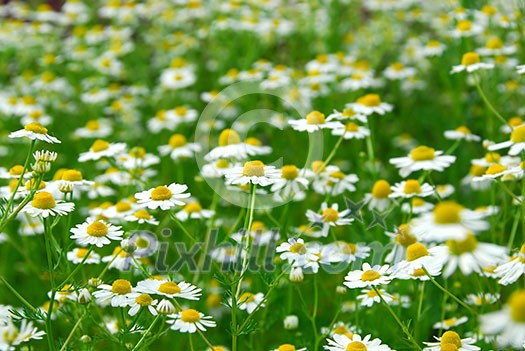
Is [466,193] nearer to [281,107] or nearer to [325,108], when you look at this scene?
[325,108]

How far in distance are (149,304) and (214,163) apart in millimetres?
1048

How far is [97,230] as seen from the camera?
184cm

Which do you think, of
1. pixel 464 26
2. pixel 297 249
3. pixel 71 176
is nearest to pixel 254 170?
pixel 297 249

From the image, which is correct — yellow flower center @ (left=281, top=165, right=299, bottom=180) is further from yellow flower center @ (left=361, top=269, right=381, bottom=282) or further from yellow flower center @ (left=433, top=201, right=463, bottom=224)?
yellow flower center @ (left=433, top=201, right=463, bottom=224)

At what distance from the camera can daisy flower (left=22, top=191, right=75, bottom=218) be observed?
5.82ft

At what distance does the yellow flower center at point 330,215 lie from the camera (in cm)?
215

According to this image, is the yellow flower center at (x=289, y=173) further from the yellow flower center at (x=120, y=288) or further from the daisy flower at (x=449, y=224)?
the daisy flower at (x=449, y=224)

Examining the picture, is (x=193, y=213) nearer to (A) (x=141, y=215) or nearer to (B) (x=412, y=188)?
(A) (x=141, y=215)

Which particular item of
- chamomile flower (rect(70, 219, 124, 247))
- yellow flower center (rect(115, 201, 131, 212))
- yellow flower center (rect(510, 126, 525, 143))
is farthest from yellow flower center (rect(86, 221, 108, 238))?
yellow flower center (rect(510, 126, 525, 143))

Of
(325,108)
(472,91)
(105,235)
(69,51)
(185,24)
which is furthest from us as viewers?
(185,24)

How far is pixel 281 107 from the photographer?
4.20 metres

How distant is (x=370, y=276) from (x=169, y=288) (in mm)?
524

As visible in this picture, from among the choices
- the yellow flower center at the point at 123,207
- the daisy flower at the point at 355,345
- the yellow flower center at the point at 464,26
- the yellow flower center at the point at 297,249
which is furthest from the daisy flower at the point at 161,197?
the yellow flower center at the point at 464,26

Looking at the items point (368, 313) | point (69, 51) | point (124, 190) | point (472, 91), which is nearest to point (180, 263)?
point (124, 190)
